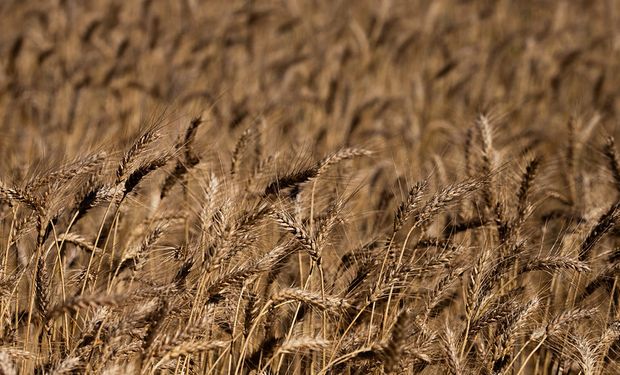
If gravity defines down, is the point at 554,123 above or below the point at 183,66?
below

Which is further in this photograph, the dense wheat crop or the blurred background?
the blurred background

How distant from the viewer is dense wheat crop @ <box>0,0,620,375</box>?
2.73 m

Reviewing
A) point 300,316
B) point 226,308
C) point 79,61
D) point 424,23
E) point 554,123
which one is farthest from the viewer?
point 424,23

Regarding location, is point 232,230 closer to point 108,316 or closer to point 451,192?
point 108,316

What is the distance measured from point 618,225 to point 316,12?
24.9 feet

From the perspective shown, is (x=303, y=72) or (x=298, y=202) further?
(x=303, y=72)

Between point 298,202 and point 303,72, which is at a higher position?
point 298,202

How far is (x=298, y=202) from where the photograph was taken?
331cm

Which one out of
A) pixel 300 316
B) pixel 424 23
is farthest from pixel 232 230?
pixel 424 23

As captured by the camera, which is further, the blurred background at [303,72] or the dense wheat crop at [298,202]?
the blurred background at [303,72]

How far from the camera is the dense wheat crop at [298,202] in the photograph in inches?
107

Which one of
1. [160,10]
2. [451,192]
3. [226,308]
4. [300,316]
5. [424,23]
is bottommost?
[424,23]

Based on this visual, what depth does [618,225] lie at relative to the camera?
3.22 metres

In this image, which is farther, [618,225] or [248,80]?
[248,80]
